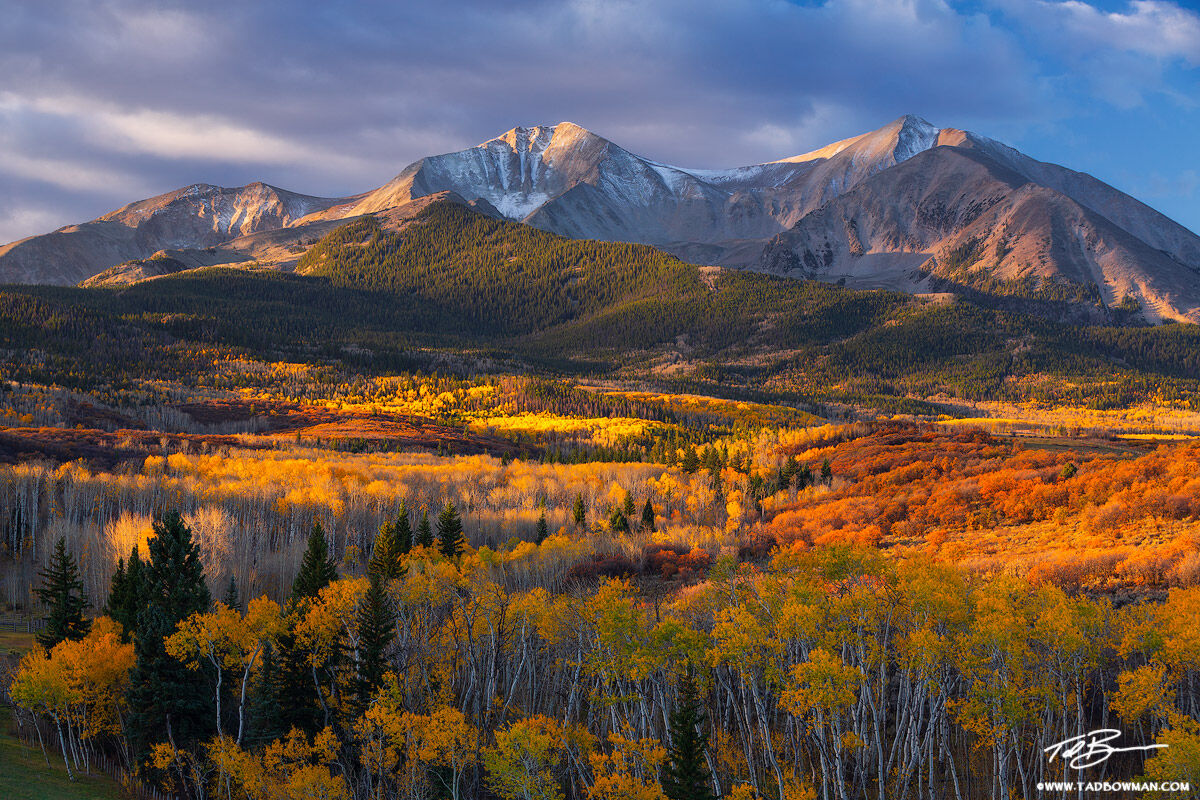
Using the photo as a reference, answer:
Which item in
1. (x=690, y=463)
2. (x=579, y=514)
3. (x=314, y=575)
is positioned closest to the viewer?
(x=314, y=575)

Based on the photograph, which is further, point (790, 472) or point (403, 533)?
point (790, 472)

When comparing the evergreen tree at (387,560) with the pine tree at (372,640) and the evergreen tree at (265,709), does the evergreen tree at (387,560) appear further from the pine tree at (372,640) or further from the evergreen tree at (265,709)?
the evergreen tree at (265,709)

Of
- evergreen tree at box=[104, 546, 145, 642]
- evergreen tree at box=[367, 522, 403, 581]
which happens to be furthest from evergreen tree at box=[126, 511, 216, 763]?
evergreen tree at box=[367, 522, 403, 581]

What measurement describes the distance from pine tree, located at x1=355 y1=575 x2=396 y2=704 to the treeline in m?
0.16

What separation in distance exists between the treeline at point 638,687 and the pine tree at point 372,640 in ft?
0.52

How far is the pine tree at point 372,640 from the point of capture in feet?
166

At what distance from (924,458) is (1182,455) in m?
42.1

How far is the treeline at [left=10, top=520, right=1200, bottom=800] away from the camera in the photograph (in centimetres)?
3622

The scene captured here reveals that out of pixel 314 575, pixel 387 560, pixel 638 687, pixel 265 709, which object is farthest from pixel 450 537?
pixel 638 687

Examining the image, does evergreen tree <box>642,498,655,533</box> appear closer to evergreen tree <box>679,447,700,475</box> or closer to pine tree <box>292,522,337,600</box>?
evergreen tree <box>679,447,700,475</box>

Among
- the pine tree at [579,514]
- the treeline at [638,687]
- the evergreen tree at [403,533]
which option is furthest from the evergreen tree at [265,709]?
the pine tree at [579,514]

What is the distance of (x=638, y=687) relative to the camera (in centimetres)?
4894

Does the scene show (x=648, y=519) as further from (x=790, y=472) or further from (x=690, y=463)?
(x=690, y=463)

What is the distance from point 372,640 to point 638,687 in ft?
59.4
